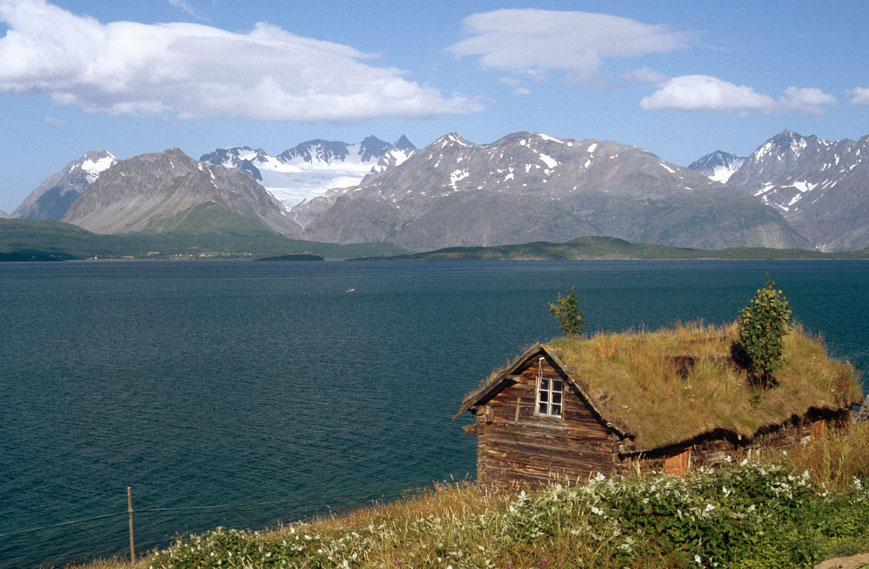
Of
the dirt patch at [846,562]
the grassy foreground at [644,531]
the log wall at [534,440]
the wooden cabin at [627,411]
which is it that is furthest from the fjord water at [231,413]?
the dirt patch at [846,562]

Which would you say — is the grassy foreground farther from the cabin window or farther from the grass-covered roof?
the cabin window

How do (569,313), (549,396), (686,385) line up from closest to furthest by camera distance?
1. (686,385)
2. (549,396)
3. (569,313)

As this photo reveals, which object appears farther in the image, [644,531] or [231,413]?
[231,413]

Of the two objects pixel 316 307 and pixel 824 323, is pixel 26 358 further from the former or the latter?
pixel 824 323

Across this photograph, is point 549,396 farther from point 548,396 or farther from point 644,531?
point 644,531

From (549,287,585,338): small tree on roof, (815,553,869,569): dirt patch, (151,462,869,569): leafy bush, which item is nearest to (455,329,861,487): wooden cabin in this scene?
(151,462,869,569): leafy bush

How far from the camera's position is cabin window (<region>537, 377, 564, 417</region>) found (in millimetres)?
31562

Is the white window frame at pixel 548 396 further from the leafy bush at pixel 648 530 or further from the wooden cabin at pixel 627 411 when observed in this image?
the leafy bush at pixel 648 530

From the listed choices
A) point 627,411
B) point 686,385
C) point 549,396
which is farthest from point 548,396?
point 686,385

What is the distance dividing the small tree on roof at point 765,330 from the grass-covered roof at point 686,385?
1106 mm

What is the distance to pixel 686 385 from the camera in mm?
31625

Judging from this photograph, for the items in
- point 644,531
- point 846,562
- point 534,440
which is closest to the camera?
point 644,531

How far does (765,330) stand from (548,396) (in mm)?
9954

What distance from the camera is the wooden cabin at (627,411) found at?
3002 cm
